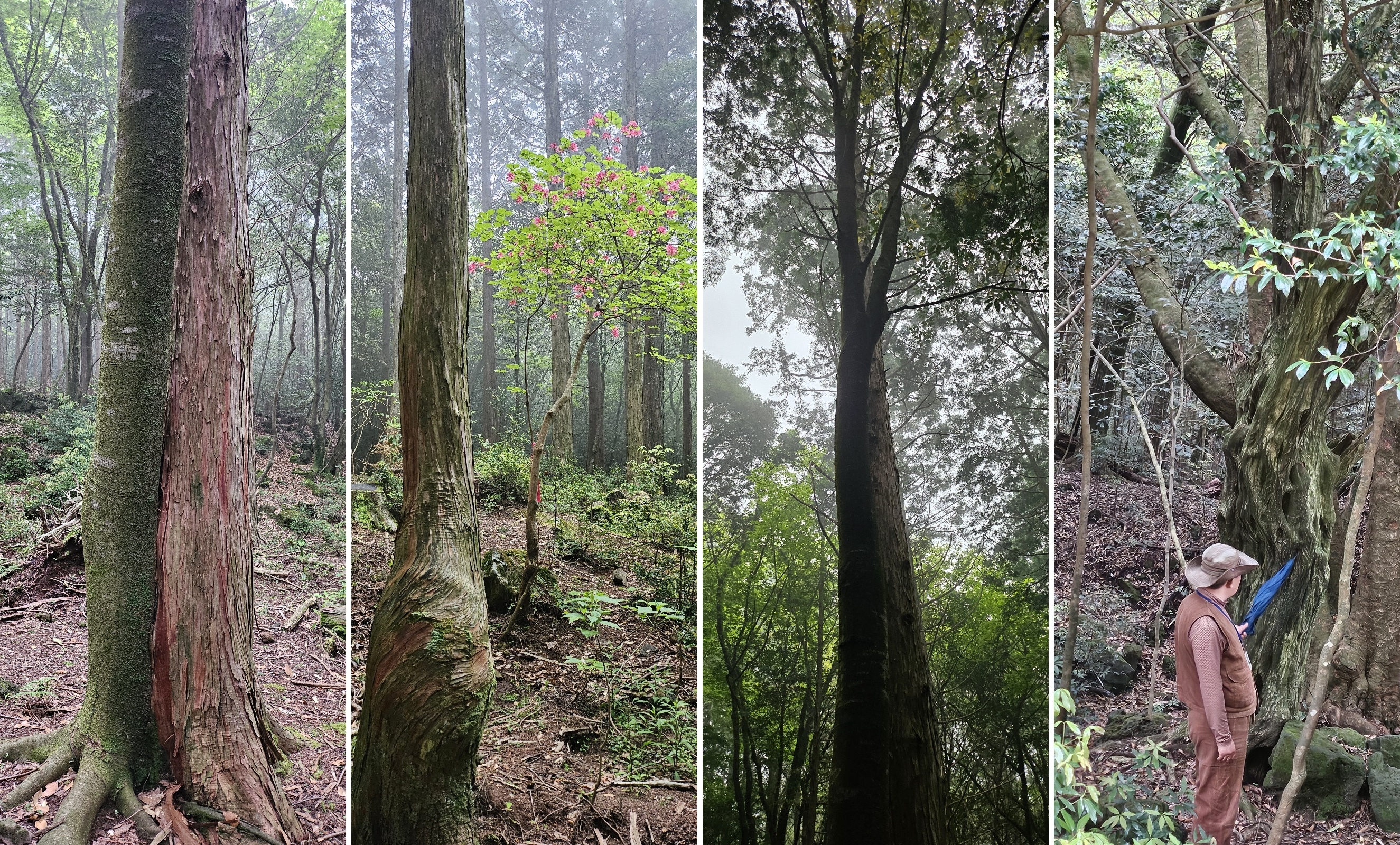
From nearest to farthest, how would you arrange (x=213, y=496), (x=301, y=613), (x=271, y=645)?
(x=213, y=496), (x=271, y=645), (x=301, y=613)

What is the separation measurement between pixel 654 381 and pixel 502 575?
0.53m

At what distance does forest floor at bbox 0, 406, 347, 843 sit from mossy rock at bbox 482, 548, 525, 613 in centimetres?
84

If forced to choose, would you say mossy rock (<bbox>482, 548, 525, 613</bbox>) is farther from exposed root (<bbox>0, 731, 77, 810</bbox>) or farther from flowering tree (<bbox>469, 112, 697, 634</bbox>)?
exposed root (<bbox>0, 731, 77, 810</bbox>)

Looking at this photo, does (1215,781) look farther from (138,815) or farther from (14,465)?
(14,465)

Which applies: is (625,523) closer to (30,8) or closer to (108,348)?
(108,348)

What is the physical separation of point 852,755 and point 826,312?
72 cm

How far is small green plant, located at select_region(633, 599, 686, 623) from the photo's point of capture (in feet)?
4.43

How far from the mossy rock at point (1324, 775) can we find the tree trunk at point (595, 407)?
3697mm

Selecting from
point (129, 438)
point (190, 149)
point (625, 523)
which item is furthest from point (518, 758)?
point (190, 149)

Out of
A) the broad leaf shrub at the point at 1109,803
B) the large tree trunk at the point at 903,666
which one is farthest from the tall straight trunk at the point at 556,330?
the broad leaf shrub at the point at 1109,803

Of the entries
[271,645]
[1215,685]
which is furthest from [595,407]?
A: [1215,685]

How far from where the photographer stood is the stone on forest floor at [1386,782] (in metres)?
3.00

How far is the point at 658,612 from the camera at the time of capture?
1.36 meters

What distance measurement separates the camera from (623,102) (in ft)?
4.51
